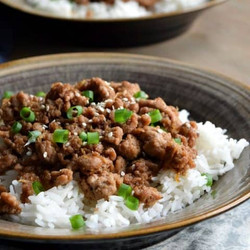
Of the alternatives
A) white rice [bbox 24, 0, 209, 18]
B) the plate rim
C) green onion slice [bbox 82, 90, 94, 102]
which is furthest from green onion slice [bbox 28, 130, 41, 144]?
white rice [bbox 24, 0, 209, 18]

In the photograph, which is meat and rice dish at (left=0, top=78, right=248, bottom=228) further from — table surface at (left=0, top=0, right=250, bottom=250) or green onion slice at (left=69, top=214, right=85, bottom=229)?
table surface at (left=0, top=0, right=250, bottom=250)

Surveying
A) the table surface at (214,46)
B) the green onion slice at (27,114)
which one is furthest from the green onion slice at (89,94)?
the table surface at (214,46)

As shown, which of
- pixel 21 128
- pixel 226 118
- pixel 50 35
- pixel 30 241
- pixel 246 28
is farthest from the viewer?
pixel 246 28

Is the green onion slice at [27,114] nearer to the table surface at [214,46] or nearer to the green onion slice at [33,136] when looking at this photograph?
the green onion slice at [33,136]

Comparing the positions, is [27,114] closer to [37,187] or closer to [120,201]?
[37,187]

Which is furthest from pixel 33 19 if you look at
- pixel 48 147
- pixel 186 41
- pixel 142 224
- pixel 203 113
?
pixel 142 224

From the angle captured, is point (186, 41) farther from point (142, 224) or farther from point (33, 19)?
point (142, 224)

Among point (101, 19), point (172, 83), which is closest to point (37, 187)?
point (172, 83)
